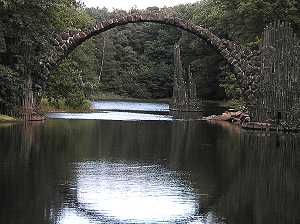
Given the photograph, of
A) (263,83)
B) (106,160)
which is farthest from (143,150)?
(263,83)

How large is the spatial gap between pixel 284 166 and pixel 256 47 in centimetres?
2720

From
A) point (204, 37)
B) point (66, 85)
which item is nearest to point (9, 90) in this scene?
point (66, 85)

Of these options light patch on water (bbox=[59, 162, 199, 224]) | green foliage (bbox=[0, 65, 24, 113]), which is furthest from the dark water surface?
green foliage (bbox=[0, 65, 24, 113])

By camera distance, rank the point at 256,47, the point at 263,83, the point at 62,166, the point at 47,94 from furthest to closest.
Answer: the point at 256,47, the point at 47,94, the point at 263,83, the point at 62,166

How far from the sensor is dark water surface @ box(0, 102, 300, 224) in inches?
333

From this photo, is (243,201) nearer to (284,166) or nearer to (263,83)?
(284,166)

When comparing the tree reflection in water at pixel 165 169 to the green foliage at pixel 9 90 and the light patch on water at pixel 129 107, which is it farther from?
→ the light patch on water at pixel 129 107

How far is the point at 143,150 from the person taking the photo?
54.8ft

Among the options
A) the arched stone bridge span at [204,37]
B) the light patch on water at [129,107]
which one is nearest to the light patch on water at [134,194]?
the arched stone bridge span at [204,37]

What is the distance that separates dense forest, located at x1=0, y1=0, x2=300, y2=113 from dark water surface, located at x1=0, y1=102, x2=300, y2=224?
8.01m

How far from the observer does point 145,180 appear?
11.4 metres

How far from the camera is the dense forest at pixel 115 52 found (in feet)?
88.4

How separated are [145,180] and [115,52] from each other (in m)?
83.3

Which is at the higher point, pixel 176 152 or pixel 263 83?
pixel 263 83
